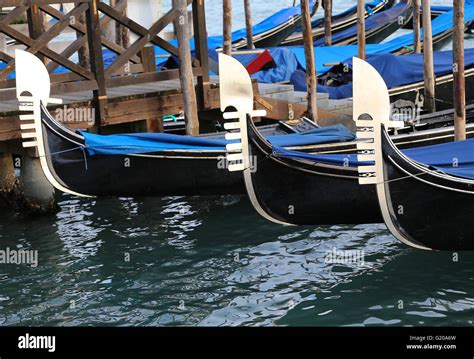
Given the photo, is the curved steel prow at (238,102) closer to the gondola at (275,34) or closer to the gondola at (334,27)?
the gondola at (275,34)

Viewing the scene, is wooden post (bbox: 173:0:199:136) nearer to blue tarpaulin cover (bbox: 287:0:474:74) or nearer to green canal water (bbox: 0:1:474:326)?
green canal water (bbox: 0:1:474:326)

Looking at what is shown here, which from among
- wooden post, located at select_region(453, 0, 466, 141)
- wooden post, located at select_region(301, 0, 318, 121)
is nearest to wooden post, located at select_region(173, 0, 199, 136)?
wooden post, located at select_region(301, 0, 318, 121)

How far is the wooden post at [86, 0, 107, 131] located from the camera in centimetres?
815

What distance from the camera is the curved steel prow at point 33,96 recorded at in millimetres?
7016

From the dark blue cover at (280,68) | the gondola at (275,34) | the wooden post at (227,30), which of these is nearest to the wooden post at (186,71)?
the wooden post at (227,30)

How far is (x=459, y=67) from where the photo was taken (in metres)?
7.83

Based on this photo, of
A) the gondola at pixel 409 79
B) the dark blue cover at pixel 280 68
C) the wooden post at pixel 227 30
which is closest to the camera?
the gondola at pixel 409 79

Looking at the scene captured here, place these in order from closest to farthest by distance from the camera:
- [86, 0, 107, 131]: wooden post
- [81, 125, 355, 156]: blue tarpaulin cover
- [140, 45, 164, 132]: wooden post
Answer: [81, 125, 355, 156]: blue tarpaulin cover
[86, 0, 107, 131]: wooden post
[140, 45, 164, 132]: wooden post

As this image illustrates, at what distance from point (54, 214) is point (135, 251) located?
50.5 inches

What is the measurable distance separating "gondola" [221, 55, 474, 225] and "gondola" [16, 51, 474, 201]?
85cm
